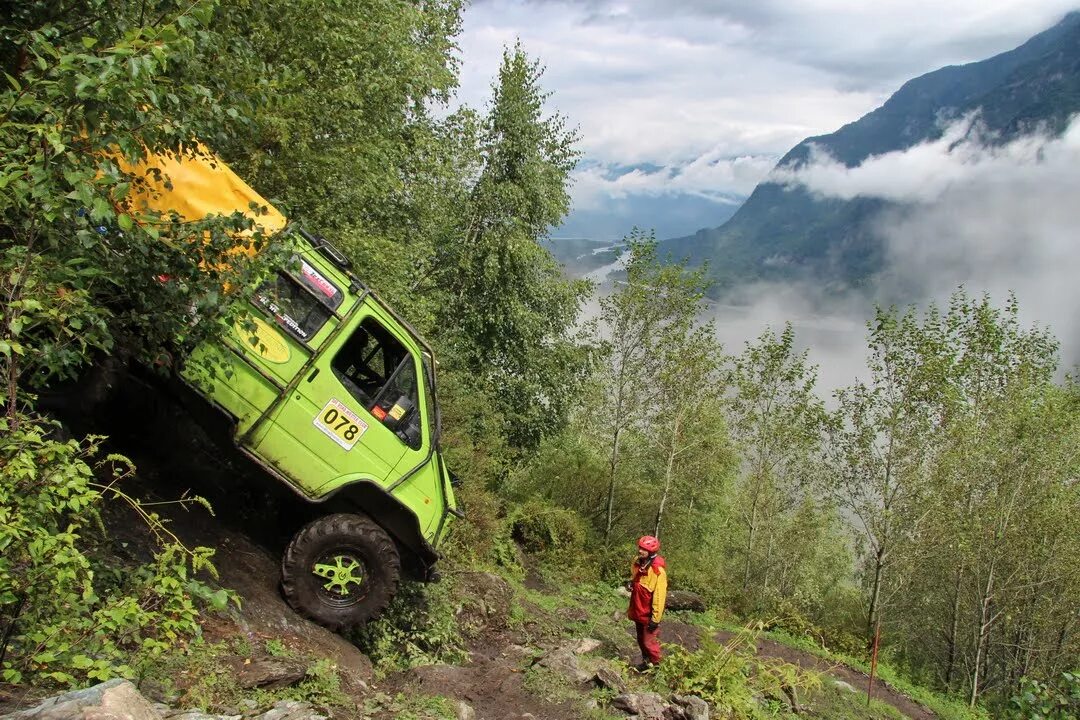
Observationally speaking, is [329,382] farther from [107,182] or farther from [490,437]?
[490,437]

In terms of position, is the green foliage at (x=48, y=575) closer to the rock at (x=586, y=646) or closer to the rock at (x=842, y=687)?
the rock at (x=586, y=646)

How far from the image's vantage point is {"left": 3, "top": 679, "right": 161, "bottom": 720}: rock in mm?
2867

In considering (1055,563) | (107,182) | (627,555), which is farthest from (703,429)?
(107,182)

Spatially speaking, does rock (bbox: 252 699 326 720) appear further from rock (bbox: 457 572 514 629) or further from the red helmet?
the red helmet

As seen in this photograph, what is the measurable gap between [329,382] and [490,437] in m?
9.49

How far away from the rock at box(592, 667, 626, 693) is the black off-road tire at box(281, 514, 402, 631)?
224cm

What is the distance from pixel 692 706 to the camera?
6652 mm

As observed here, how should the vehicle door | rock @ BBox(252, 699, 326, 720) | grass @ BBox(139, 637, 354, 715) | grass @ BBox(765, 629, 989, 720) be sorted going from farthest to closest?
1. grass @ BBox(765, 629, 989, 720)
2. the vehicle door
3. rock @ BBox(252, 699, 326, 720)
4. grass @ BBox(139, 637, 354, 715)

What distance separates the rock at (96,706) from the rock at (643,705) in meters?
4.43

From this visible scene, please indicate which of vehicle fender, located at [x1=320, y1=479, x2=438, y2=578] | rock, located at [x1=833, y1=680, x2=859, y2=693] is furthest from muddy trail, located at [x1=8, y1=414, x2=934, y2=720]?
rock, located at [x1=833, y1=680, x2=859, y2=693]

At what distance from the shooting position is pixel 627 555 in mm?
18031

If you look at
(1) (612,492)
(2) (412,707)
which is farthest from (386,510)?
(1) (612,492)

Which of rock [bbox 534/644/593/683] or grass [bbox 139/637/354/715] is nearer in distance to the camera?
grass [bbox 139/637/354/715]

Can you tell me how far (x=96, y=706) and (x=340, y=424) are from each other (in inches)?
144
